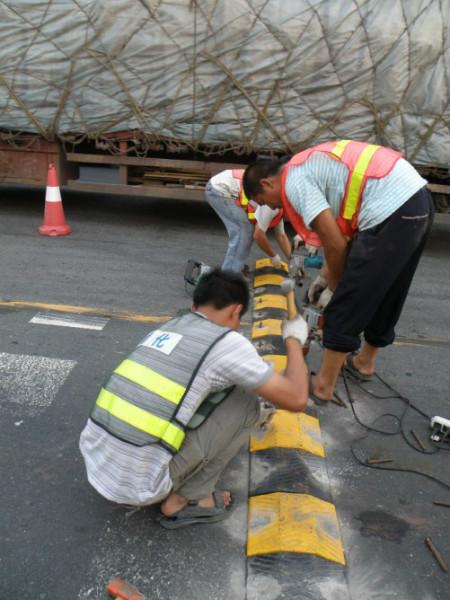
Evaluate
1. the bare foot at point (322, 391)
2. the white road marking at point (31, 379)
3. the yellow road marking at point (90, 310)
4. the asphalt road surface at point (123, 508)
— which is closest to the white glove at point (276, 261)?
the asphalt road surface at point (123, 508)

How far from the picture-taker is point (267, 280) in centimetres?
480

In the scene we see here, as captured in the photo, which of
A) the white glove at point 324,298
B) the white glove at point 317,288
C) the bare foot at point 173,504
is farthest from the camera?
the white glove at point 317,288

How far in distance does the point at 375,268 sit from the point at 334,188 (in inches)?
17.1

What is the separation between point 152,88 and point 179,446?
4953 millimetres

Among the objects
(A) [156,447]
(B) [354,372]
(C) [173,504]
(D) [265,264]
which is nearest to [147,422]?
(A) [156,447]

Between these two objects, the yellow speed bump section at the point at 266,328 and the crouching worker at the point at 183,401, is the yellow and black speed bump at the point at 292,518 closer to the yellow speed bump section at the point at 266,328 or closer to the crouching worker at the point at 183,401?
the crouching worker at the point at 183,401

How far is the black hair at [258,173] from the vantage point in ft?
8.39

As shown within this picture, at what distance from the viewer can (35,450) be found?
2.45 metres

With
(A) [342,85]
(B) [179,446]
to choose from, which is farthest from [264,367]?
(A) [342,85]

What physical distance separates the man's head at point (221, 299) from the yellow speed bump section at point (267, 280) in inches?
107

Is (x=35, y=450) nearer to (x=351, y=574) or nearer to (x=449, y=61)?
(x=351, y=574)

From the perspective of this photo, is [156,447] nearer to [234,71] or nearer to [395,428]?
[395,428]

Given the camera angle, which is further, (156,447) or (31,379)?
(31,379)

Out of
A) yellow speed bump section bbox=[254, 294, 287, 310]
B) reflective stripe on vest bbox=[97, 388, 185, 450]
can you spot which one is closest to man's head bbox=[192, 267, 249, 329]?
reflective stripe on vest bbox=[97, 388, 185, 450]
